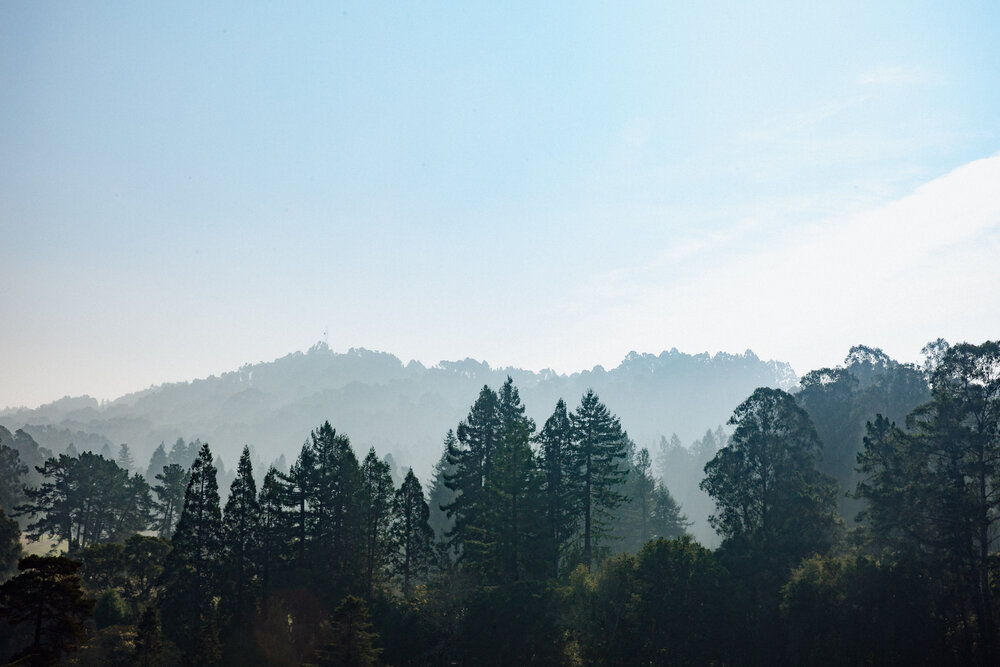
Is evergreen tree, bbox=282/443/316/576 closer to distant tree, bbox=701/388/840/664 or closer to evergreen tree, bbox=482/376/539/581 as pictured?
evergreen tree, bbox=482/376/539/581

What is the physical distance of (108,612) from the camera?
4128 cm

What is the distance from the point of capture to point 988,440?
101ft

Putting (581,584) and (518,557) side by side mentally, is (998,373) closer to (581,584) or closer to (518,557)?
(581,584)

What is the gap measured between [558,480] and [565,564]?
6.07 meters

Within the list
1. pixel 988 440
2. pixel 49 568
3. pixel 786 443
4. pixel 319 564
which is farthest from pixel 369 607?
pixel 988 440

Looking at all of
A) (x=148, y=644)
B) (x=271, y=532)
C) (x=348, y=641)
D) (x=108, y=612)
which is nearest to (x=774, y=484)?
(x=348, y=641)

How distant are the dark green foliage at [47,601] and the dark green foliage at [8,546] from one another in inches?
1841

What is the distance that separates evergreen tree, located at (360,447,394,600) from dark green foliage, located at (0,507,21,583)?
40.0 m

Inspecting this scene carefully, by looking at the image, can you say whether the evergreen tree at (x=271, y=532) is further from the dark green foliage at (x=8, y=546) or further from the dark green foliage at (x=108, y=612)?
the dark green foliage at (x=8, y=546)

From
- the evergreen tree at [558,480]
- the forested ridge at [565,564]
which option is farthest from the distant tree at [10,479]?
the evergreen tree at [558,480]

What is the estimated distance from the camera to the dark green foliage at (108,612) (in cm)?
4109

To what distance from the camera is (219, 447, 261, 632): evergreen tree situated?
133 ft

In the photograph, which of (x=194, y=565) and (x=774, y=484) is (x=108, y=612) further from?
(x=774, y=484)

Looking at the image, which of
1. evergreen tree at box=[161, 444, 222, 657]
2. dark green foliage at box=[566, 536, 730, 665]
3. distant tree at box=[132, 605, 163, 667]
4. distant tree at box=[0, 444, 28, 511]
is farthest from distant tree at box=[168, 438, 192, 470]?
dark green foliage at box=[566, 536, 730, 665]
